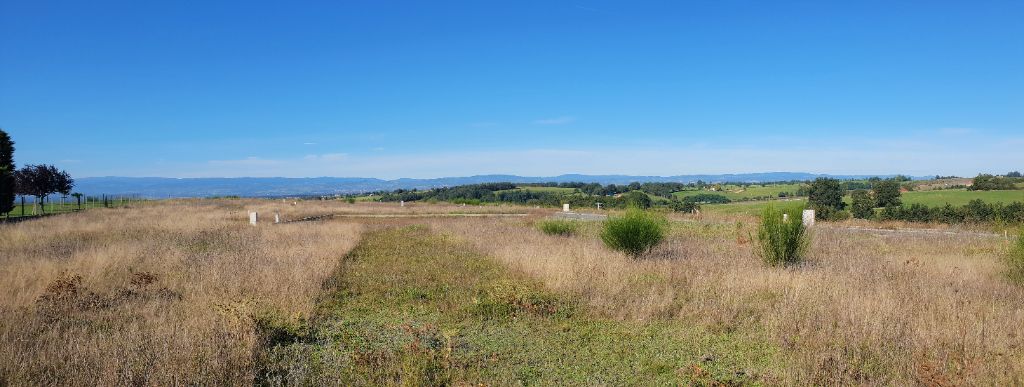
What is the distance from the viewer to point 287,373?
5.66m

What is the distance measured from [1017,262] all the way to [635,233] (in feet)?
24.0

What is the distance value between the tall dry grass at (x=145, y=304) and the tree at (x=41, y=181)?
80.6ft

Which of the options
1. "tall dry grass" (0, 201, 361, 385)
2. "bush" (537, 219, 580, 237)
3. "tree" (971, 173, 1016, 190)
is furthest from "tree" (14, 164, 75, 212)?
"tree" (971, 173, 1016, 190)

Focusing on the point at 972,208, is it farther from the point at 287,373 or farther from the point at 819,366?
the point at 287,373

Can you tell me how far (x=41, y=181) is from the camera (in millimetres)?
35781

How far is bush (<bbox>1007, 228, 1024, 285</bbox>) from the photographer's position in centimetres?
973

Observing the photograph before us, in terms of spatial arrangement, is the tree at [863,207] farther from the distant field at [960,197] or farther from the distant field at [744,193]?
the distant field at [744,193]

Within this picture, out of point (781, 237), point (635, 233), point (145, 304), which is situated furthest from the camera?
point (635, 233)

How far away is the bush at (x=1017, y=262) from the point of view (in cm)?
973

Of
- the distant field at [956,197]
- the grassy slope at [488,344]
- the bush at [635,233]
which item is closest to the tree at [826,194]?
the distant field at [956,197]

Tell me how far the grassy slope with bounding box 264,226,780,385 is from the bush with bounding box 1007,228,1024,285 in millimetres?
6935

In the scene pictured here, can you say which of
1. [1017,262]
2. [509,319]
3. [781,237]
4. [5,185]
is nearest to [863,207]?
[1017,262]

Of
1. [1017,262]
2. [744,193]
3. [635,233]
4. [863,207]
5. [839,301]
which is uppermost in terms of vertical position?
[635,233]

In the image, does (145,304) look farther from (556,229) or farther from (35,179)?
(35,179)
